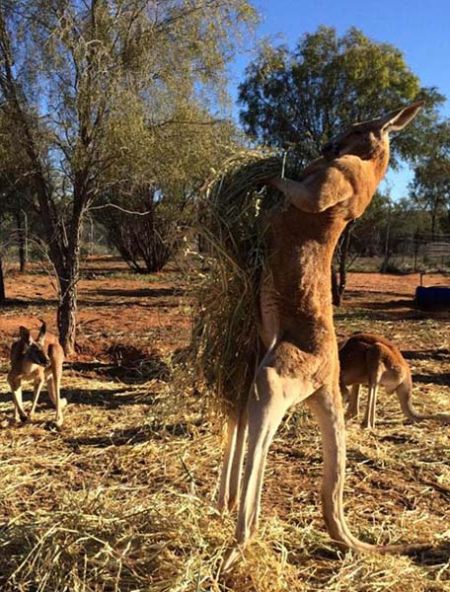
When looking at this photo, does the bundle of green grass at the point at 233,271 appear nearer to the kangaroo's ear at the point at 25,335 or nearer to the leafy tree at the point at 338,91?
the kangaroo's ear at the point at 25,335

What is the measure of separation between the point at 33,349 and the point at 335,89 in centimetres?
1358

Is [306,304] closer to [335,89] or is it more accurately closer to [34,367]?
[34,367]

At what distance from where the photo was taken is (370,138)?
3.73 metres

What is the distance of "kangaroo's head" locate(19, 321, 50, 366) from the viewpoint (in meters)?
7.06

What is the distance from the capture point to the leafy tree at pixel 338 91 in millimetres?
17672

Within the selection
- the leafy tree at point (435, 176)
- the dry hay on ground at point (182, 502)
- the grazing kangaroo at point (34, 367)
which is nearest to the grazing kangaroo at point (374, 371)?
the dry hay on ground at point (182, 502)

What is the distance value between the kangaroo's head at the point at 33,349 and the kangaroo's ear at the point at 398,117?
4723mm

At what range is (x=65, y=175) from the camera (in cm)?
1005

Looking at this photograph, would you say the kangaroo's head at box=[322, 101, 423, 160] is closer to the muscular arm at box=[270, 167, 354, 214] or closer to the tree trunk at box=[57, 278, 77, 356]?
the muscular arm at box=[270, 167, 354, 214]

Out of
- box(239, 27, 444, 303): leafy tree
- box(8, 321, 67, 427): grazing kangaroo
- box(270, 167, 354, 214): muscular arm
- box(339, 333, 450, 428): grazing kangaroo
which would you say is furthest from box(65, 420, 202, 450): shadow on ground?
box(239, 27, 444, 303): leafy tree

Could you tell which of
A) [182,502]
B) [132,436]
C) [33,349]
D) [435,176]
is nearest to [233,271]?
[182,502]

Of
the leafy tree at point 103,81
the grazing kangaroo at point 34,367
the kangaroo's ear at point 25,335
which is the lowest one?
the grazing kangaroo at point 34,367

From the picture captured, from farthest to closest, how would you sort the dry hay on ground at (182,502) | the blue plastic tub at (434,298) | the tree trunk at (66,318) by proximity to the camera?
1. the blue plastic tub at (434,298)
2. the tree trunk at (66,318)
3. the dry hay on ground at (182,502)

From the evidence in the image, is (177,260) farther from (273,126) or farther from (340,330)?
(273,126)
